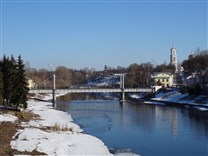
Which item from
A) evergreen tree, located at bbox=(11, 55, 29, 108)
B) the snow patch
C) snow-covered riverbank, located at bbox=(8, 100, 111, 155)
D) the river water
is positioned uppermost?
evergreen tree, located at bbox=(11, 55, 29, 108)

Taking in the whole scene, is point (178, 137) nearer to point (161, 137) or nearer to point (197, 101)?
point (161, 137)

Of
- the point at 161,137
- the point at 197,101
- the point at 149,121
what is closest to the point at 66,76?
the point at 197,101

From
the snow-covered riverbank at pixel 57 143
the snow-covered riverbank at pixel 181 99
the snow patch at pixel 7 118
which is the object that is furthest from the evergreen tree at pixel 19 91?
the snow-covered riverbank at pixel 181 99

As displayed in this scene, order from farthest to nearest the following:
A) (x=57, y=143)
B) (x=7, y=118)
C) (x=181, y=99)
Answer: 1. (x=181, y=99)
2. (x=7, y=118)
3. (x=57, y=143)

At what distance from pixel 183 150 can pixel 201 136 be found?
6.59 m

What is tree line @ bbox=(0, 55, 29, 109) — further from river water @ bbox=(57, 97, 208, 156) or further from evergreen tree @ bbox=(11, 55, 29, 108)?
river water @ bbox=(57, 97, 208, 156)

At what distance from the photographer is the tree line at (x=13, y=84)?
143ft

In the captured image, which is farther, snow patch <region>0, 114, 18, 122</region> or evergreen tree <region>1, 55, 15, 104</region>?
evergreen tree <region>1, 55, 15, 104</region>

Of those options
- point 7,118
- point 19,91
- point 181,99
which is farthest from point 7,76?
point 181,99

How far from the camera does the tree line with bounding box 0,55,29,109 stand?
43.5 m

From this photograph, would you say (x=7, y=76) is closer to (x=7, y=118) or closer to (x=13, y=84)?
(x=13, y=84)

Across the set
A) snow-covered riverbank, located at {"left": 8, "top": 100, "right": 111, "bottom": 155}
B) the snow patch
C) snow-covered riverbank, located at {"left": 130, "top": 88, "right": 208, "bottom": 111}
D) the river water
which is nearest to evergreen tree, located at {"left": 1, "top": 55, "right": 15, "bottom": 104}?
the snow patch

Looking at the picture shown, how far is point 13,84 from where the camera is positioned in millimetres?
45562

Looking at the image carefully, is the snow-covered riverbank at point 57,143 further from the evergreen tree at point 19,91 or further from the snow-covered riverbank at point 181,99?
the snow-covered riverbank at point 181,99
